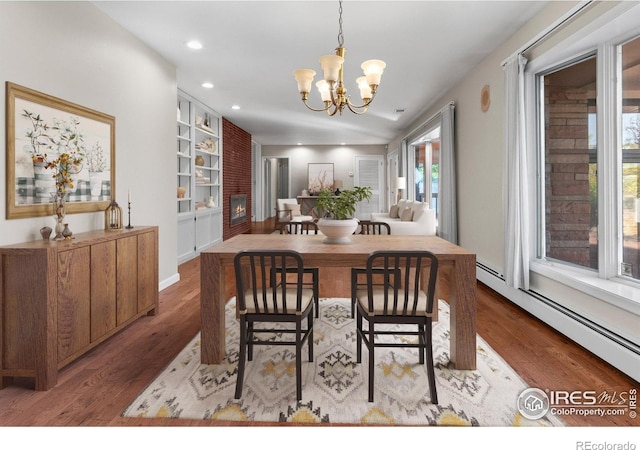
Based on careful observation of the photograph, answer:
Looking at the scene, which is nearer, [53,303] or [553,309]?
[53,303]

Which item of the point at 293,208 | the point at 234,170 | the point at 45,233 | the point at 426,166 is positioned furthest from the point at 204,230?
the point at 426,166

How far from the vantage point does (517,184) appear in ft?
11.4

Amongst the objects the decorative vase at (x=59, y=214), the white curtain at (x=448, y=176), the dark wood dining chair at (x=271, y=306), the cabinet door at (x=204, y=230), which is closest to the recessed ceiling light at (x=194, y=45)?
the decorative vase at (x=59, y=214)

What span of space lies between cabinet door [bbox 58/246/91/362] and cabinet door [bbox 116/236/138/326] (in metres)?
0.36

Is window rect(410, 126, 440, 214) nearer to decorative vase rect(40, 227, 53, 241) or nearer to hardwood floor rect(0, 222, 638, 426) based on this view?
hardwood floor rect(0, 222, 638, 426)

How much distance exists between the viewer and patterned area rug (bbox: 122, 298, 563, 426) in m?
1.84

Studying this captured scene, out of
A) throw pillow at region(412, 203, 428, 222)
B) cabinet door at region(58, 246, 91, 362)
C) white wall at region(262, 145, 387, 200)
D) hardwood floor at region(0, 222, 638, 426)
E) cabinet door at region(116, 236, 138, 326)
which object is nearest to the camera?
hardwood floor at region(0, 222, 638, 426)

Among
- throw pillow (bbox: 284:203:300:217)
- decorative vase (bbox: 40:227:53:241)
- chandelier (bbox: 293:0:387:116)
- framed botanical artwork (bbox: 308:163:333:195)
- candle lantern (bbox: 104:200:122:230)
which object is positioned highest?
framed botanical artwork (bbox: 308:163:333:195)

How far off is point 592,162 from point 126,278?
374cm

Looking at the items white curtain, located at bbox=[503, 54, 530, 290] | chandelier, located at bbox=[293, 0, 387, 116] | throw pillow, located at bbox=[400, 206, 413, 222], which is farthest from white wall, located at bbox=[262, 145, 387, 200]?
chandelier, located at bbox=[293, 0, 387, 116]

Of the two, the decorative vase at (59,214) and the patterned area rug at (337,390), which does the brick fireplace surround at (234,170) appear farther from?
the patterned area rug at (337,390)

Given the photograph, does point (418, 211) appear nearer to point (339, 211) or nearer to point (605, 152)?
point (605, 152)
